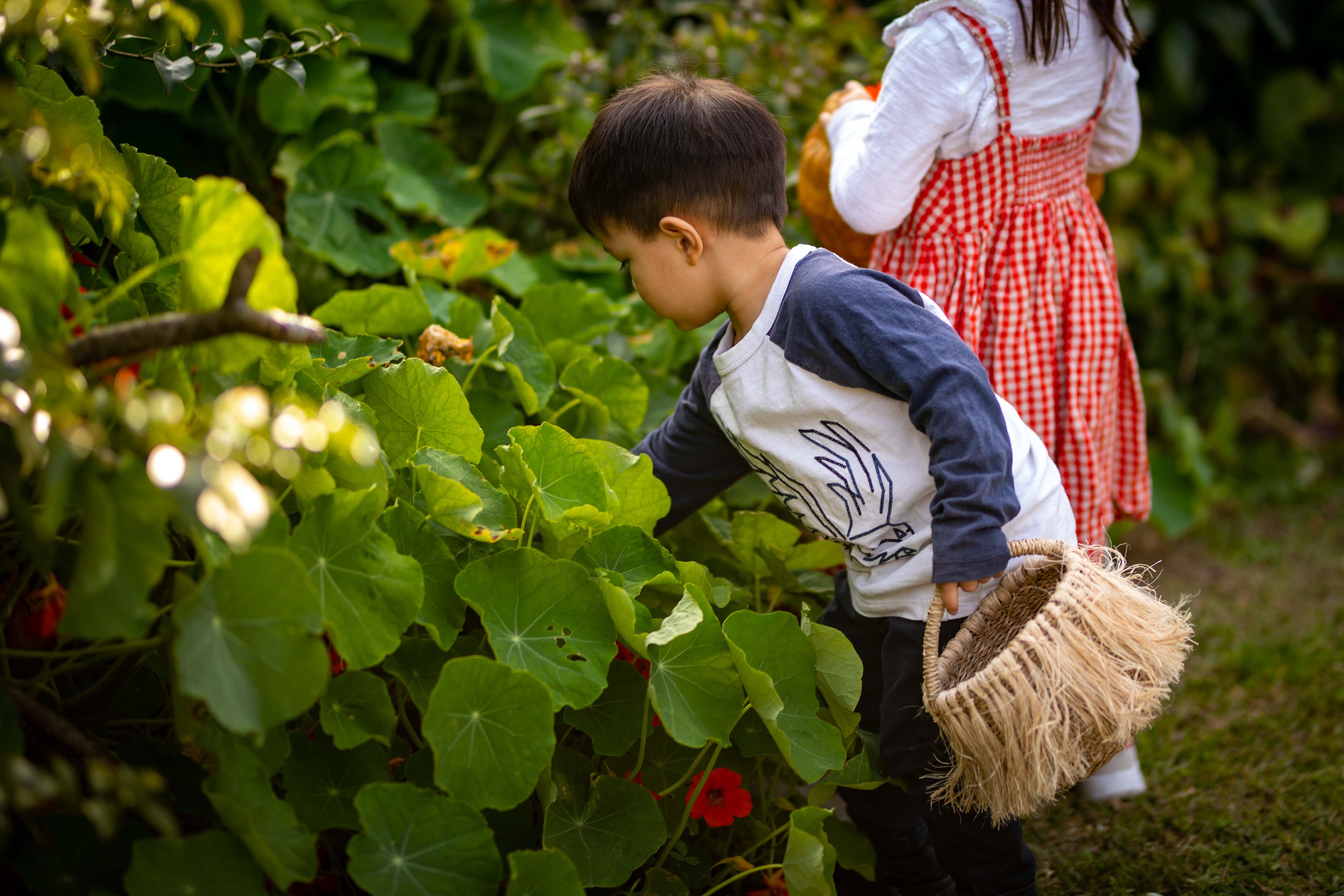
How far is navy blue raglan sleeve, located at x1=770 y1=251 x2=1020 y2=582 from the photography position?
1035mm

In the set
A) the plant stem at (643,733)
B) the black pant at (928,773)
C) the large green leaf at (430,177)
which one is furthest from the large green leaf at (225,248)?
the large green leaf at (430,177)

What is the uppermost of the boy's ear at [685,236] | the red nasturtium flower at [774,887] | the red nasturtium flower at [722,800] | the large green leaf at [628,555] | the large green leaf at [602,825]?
the boy's ear at [685,236]

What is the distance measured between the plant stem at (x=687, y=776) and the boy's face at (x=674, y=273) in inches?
19.3

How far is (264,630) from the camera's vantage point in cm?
82

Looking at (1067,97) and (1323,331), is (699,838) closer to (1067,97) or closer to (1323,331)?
(1067,97)

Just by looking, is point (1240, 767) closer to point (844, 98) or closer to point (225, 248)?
point (844, 98)

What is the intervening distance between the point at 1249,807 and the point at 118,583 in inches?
61.5

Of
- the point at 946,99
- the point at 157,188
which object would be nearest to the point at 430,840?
the point at 157,188

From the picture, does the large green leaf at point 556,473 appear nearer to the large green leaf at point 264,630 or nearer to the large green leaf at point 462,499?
the large green leaf at point 462,499

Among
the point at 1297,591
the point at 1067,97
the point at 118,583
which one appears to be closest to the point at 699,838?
the point at 118,583

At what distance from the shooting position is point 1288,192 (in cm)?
328

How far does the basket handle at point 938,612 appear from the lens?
1.09m

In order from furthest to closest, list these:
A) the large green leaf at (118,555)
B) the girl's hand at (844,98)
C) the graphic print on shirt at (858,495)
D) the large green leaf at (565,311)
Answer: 1. the large green leaf at (565,311)
2. the girl's hand at (844,98)
3. the graphic print on shirt at (858,495)
4. the large green leaf at (118,555)

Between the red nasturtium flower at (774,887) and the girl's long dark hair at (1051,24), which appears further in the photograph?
the girl's long dark hair at (1051,24)
